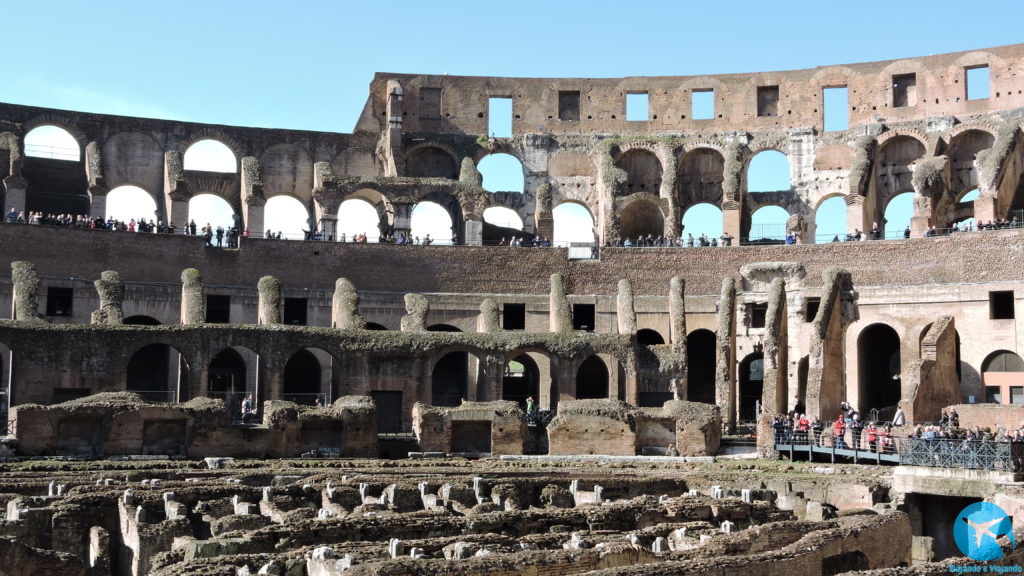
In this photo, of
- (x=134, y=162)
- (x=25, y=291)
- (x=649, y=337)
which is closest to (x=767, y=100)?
(x=649, y=337)

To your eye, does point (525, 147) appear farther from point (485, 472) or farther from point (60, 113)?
point (485, 472)

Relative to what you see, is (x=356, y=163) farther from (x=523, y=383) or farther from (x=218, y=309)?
(x=523, y=383)

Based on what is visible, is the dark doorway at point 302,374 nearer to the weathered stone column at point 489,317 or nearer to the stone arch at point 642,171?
the weathered stone column at point 489,317

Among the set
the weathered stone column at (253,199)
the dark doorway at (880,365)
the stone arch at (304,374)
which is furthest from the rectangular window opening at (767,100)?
the stone arch at (304,374)

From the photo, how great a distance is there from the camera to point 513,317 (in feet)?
154

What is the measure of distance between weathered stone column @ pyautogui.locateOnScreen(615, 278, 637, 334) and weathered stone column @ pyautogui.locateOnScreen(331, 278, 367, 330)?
9.26m

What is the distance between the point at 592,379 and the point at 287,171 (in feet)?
55.2

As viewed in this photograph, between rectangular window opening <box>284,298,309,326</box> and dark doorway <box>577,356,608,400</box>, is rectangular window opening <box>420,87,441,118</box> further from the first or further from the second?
dark doorway <box>577,356,608,400</box>

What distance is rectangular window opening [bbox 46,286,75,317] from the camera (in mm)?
41938

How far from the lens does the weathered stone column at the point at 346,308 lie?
41.1 m

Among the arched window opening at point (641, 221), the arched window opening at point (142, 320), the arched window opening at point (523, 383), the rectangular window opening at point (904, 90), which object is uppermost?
the rectangular window opening at point (904, 90)

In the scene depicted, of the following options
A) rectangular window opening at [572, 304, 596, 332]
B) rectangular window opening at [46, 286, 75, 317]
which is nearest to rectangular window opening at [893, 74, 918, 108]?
rectangular window opening at [572, 304, 596, 332]

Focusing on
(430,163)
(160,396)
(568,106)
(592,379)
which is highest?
(568,106)

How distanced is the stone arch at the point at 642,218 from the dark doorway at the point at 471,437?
1816cm
